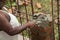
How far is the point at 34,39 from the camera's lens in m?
2.65

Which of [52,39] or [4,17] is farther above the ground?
[4,17]

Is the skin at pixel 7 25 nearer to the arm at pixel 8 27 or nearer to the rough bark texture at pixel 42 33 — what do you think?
the arm at pixel 8 27

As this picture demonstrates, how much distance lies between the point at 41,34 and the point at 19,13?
2.85 ft

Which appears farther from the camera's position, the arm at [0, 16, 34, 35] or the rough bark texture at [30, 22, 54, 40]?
the arm at [0, 16, 34, 35]

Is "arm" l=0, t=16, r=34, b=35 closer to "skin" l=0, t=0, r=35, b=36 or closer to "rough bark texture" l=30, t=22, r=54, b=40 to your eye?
"skin" l=0, t=0, r=35, b=36

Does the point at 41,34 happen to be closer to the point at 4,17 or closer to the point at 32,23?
the point at 32,23

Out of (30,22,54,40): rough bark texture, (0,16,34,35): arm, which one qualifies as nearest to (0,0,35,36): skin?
(0,16,34,35): arm

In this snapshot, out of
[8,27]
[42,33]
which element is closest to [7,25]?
[8,27]

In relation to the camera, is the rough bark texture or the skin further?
the skin

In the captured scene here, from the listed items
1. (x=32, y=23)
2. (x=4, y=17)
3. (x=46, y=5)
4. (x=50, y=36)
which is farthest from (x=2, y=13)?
(x=46, y=5)

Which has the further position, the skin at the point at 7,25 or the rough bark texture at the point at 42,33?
the skin at the point at 7,25

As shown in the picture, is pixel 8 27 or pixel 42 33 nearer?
pixel 42 33

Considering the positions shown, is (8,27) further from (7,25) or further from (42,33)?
(42,33)

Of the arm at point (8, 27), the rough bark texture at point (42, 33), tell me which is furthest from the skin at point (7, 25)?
the rough bark texture at point (42, 33)
